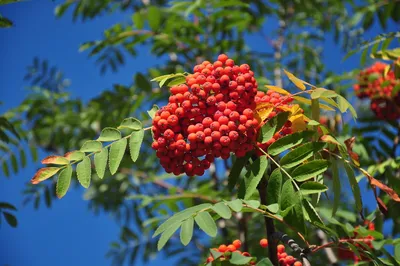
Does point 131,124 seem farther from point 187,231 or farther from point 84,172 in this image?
point 187,231

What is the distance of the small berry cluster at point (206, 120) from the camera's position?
1.67m

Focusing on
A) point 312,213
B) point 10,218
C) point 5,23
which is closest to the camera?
point 312,213

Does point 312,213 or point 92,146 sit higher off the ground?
point 92,146

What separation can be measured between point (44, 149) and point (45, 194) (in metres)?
0.83

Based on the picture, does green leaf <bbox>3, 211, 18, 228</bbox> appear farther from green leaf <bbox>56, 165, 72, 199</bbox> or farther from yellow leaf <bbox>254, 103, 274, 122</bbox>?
yellow leaf <bbox>254, 103, 274, 122</bbox>

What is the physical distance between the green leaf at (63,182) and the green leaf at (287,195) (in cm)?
68

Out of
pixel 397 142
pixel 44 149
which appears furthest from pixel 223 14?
pixel 44 149

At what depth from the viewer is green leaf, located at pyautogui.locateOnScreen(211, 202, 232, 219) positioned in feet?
4.95

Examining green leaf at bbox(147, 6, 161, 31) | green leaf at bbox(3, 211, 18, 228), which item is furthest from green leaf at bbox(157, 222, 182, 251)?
green leaf at bbox(147, 6, 161, 31)

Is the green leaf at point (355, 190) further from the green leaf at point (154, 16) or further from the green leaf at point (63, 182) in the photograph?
the green leaf at point (154, 16)

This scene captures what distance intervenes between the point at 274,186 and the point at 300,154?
14 centimetres

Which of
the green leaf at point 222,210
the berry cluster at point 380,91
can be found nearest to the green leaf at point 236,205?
the green leaf at point 222,210

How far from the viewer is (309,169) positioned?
1661 mm

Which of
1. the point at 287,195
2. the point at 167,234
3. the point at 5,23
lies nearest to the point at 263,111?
the point at 287,195
